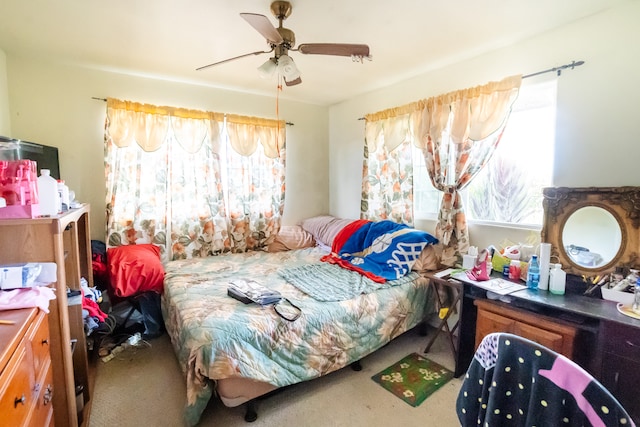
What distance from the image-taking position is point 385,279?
254 cm

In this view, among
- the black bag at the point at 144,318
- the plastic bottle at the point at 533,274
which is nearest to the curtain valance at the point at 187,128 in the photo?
the black bag at the point at 144,318

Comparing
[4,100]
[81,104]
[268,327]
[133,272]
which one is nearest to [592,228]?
[268,327]

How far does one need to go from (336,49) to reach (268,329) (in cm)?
174

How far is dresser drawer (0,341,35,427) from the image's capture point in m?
0.83

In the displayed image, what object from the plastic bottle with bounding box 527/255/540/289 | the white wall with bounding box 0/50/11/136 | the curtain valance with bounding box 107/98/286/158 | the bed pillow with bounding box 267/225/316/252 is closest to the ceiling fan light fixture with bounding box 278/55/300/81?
the curtain valance with bounding box 107/98/286/158

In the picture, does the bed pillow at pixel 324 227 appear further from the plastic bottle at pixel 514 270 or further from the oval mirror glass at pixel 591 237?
the oval mirror glass at pixel 591 237

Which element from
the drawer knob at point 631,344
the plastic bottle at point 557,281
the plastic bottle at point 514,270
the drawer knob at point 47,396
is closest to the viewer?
the drawer knob at point 47,396

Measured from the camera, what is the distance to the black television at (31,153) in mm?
1937

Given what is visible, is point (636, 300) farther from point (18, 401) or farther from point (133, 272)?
point (133, 272)

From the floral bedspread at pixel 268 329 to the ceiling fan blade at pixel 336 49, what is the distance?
1.62 metres

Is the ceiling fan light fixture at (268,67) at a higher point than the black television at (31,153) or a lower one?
higher

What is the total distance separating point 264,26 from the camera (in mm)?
1631

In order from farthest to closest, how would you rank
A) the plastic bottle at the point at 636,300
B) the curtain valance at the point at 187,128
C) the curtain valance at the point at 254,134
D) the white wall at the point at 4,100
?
the curtain valance at the point at 254,134
the curtain valance at the point at 187,128
the white wall at the point at 4,100
the plastic bottle at the point at 636,300

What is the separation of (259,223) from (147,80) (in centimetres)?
184
